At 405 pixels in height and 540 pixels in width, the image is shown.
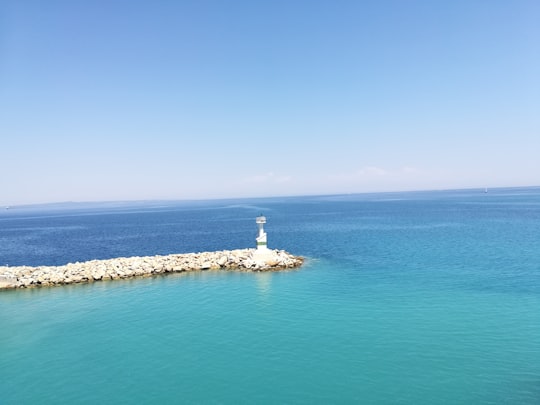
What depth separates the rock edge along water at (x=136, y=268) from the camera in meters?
34.0

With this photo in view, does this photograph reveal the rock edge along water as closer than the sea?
No

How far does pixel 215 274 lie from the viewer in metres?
35.5

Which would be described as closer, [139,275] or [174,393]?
[174,393]

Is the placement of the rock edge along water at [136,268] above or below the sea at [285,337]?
above

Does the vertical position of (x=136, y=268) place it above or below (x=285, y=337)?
above

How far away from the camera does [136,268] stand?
1432 inches

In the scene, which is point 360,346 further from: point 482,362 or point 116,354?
point 116,354

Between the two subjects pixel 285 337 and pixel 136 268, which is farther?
pixel 136 268

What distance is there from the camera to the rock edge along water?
34.0m

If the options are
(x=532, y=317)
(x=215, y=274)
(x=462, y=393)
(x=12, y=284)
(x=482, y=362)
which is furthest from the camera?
(x=215, y=274)

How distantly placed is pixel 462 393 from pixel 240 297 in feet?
55.4

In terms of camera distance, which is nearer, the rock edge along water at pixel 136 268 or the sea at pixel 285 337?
the sea at pixel 285 337

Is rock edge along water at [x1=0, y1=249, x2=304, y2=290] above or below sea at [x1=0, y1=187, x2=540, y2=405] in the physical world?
→ above

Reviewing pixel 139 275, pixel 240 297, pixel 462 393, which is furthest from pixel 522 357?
pixel 139 275
